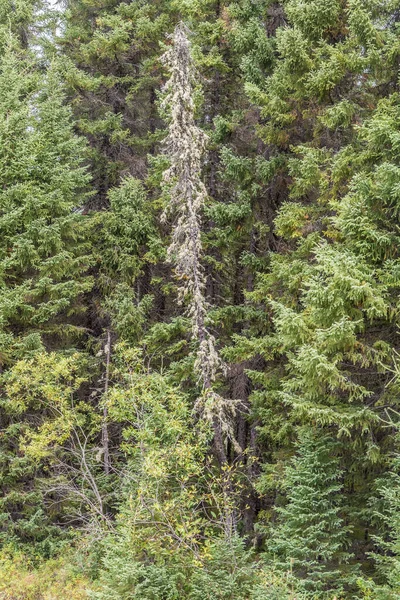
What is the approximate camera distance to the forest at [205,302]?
8281 millimetres

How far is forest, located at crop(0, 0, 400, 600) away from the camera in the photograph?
27.2 ft

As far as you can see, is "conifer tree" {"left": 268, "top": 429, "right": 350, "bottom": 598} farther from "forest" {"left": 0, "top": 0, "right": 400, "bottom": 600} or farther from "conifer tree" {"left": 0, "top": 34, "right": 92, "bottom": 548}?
"conifer tree" {"left": 0, "top": 34, "right": 92, "bottom": 548}

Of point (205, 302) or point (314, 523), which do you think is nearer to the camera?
point (314, 523)

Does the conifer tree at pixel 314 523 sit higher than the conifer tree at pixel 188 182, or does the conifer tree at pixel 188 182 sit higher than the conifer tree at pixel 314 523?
the conifer tree at pixel 188 182

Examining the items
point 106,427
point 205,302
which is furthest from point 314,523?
point 106,427

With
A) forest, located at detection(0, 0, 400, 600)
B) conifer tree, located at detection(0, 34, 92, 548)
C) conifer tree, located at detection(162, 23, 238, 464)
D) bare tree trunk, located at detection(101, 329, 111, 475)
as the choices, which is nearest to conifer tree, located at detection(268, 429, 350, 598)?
forest, located at detection(0, 0, 400, 600)

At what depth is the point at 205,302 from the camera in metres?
10.9

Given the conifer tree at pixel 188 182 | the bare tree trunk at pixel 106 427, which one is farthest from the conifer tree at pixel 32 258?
the conifer tree at pixel 188 182

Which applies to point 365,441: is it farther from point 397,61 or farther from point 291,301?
point 397,61

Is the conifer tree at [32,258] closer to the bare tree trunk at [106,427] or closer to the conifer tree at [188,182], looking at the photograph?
the bare tree trunk at [106,427]

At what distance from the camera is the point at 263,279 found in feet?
38.0

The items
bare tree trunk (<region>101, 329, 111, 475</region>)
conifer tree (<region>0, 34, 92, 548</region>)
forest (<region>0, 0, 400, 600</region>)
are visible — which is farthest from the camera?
conifer tree (<region>0, 34, 92, 548</region>)

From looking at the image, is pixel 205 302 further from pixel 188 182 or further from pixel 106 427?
pixel 106 427

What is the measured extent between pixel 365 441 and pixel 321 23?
7919 mm
